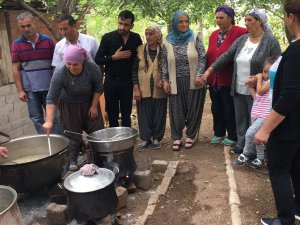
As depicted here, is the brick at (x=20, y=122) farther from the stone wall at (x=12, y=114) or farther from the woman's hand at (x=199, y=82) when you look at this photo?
the woman's hand at (x=199, y=82)

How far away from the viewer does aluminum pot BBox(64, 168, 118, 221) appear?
122 inches

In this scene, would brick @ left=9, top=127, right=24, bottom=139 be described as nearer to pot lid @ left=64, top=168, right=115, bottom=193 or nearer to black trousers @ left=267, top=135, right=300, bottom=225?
pot lid @ left=64, top=168, right=115, bottom=193

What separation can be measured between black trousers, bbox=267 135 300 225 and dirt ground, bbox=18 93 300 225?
428mm

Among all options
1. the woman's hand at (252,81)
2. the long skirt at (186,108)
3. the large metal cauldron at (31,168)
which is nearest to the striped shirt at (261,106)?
the woman's hand at (252,81)

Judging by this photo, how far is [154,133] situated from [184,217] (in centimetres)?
210

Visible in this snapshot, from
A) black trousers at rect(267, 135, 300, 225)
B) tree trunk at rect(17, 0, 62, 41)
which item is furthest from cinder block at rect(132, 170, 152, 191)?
tree trunk at rect(17, 0, 62, 41)

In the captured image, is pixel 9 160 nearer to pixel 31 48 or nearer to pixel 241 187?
pixel 31 48

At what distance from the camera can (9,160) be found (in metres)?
4.01

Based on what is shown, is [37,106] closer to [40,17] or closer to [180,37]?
[40,17]

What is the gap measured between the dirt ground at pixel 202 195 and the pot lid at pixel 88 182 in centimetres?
58

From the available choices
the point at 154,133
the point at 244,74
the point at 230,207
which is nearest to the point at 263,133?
the point at 230,207

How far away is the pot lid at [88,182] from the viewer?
123 inches

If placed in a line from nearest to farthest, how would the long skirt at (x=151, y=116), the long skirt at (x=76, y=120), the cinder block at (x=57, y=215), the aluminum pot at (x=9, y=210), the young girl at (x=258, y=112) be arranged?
the aluminum pot at (x=9, y=210) < the cinder block at (x=57, y=215) < the young girl at (x=258, y=112) < the long skirt at (x=76, y=120) < the long skirt at (x=151, y=116)

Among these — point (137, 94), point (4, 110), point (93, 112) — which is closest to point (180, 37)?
point (137, 94)
